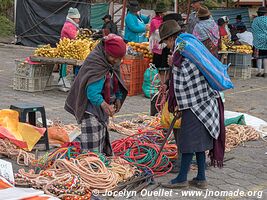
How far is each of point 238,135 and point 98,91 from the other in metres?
2.98

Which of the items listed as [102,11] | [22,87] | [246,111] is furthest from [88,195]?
[102,11]

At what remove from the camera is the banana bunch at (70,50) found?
10727mm

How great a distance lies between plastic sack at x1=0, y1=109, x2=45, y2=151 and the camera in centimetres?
653

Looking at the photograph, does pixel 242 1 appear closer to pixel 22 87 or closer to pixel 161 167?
pixel 22 87

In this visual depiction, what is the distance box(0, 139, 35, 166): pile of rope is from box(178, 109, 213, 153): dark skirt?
5.93 ft

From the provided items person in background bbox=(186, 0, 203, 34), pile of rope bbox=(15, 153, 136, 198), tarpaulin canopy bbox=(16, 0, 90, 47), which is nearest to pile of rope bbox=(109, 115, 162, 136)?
pile of rope bbox=(15, 153, 136, 198)

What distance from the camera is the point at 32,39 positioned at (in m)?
21.5

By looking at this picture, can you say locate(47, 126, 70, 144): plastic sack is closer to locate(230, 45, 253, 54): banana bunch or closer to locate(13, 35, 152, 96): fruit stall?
locate(13, 35, 152, 96): fruit stall

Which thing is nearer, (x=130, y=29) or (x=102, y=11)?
(x=130, y=29)

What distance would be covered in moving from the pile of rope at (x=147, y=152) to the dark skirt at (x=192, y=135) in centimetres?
64

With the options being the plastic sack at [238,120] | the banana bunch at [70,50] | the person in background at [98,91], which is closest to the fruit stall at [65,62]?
the banana bunch at [70,50]

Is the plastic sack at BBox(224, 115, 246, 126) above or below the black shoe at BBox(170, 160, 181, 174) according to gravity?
above

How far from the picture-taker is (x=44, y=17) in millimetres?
20844

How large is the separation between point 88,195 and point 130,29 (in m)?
7.47
